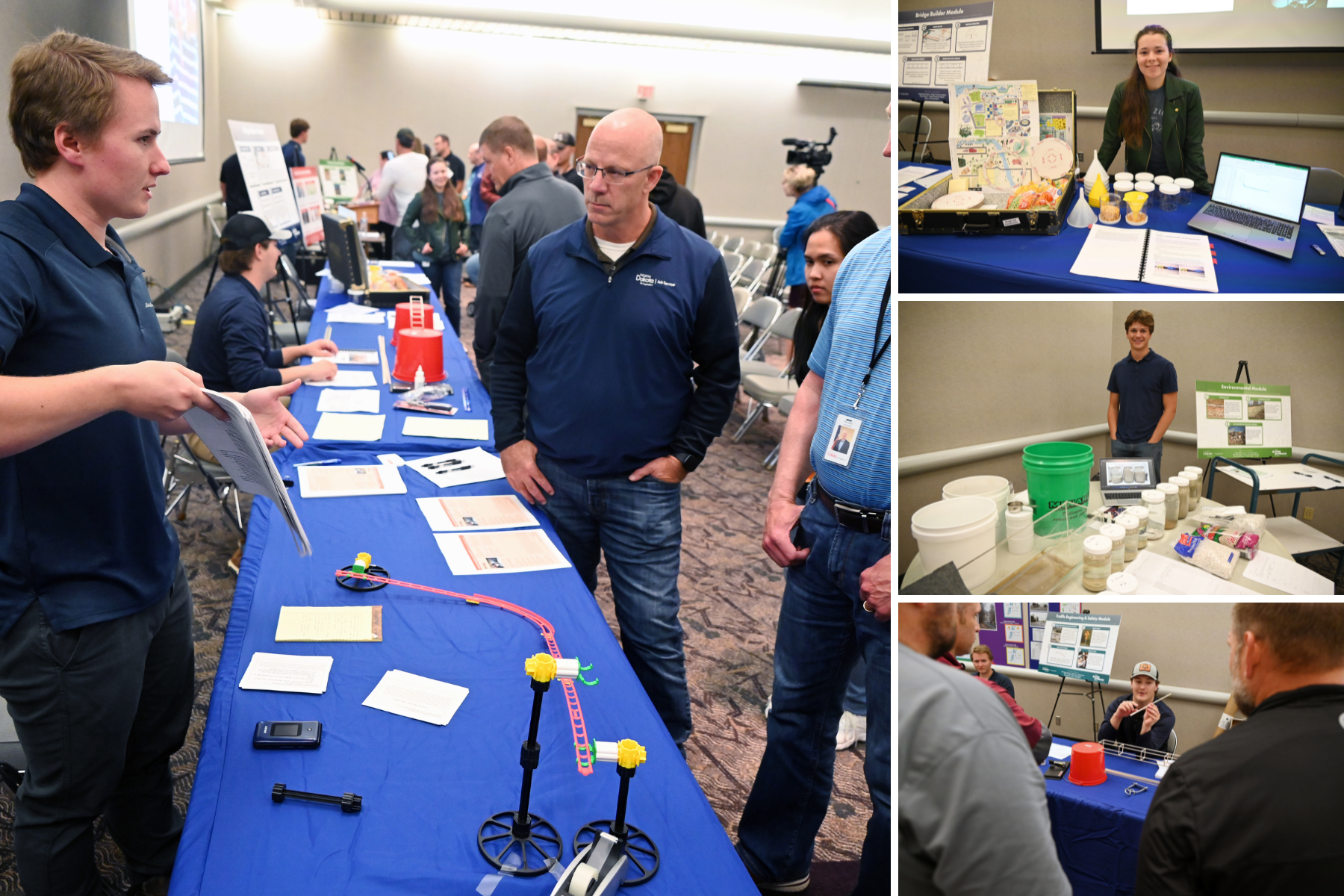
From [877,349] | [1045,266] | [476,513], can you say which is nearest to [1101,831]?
[1045,266]

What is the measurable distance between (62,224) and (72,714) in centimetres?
72

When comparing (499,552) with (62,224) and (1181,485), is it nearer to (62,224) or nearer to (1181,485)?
(62,224)

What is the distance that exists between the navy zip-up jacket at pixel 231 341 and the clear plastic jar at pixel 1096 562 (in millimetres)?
2947

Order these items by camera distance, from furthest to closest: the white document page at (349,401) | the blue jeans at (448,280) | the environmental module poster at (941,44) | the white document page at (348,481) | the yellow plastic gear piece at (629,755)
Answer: the blue jeans at (448,280)
the white document page at (349,401)
the white document page at (348,481)
the yellow plastic gear piece at (629,755)
the environmental module poster at (941,44)

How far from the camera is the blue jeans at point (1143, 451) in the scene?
0.55 metres

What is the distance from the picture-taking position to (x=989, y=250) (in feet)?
2.54

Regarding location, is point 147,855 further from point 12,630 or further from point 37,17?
point 37,17

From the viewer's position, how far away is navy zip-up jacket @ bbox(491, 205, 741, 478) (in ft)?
6.80

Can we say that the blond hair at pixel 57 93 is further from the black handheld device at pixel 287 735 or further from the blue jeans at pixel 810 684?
the blue jeans at pixel 810 684

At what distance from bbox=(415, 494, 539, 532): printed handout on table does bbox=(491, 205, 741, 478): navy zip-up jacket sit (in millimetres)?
161

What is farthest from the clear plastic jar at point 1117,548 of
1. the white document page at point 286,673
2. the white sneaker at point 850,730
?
Result: the white sneaker at point 850,730

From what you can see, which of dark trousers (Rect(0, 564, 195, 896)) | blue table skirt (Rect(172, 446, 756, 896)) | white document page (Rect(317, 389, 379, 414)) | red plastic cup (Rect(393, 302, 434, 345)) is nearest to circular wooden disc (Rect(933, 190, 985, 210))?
blue table skirt (Rect(172, 446, 756, 896))

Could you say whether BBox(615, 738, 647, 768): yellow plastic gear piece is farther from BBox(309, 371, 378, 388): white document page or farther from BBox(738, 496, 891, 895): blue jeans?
BBox(309, 371, 378, 388): white document page

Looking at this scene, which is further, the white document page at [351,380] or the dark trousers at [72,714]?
the white document page at [351,380]
